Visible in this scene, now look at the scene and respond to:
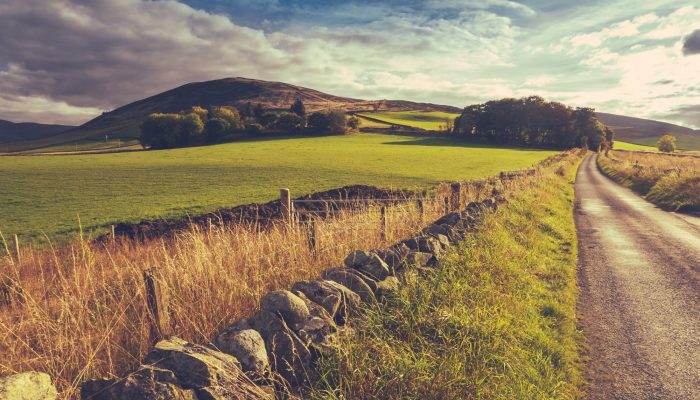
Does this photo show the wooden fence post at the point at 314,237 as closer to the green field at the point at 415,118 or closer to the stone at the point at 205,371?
the stone at the point at 205,371

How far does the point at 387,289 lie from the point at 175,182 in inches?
1338

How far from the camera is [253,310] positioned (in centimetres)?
536

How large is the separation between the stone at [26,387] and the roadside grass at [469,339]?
205cm

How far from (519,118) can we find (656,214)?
99.0 metres

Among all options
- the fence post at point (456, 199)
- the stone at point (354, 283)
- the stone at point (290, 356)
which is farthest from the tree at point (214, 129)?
the stone at point (290, 356)

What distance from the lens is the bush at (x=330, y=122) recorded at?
320ft

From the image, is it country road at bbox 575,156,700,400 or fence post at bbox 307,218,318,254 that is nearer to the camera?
country road at bbox 575,156,700,400

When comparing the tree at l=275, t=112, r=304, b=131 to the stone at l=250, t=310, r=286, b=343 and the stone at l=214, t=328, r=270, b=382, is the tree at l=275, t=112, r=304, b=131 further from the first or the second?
the stone at l=214, t=328, r=270, b=382

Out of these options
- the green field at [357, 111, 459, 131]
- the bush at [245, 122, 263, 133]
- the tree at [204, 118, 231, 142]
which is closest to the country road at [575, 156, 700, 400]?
the bush at [245, 122, 263, 133]

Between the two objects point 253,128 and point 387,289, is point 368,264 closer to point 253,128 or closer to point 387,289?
point 387,289

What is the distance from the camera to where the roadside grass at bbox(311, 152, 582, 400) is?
3.93m

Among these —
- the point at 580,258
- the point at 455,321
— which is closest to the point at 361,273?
the point at 455,321

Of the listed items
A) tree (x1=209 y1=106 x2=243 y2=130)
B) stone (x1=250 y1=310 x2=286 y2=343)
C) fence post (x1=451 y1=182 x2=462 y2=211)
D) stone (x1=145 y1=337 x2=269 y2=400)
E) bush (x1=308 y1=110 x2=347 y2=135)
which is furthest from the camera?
bush (x1=308 y1=110 x2=347 y2=135)

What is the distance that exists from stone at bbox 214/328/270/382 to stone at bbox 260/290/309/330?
0.40 m
